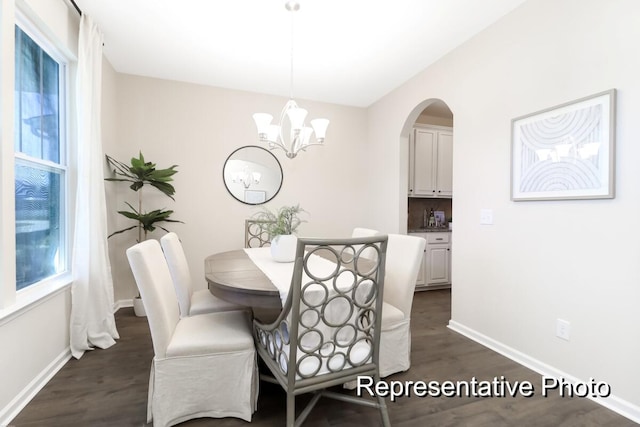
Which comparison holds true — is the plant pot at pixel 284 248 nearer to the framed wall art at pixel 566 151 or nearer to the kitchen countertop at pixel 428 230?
the framed wall art at pixel 566 151

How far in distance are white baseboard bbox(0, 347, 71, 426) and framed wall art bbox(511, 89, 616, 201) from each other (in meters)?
3.39

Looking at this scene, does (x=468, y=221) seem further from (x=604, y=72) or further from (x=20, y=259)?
(x=20, y=259)

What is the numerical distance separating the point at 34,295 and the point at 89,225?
64 centimetres

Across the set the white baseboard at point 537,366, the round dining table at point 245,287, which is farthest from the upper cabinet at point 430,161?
the round dining table at point 245,287

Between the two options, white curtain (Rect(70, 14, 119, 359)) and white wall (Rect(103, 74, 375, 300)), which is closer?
white curtain (Rect(70, 14, 119, 359))

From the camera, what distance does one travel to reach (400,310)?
201 centimetres

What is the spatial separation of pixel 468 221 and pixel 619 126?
1227 millimetres

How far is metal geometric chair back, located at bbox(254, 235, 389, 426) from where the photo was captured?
128cm

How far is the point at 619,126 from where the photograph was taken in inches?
66.1

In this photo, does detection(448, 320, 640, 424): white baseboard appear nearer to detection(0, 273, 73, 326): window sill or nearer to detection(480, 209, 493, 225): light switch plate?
detection(480, 209, 493, 225): light switch plate

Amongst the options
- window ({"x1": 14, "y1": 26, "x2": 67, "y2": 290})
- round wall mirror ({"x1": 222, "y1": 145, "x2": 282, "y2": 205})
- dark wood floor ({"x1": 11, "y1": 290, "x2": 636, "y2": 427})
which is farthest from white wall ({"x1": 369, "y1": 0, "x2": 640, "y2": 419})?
window ({"x1": 14, "y1": 26, "x2": 67, "y2": 290})

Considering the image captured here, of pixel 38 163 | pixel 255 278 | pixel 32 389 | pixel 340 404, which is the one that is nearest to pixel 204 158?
pixel 38 163

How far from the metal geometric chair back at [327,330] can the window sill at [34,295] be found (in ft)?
4.35

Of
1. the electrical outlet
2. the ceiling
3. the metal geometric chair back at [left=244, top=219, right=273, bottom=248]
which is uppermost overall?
the ceiling
